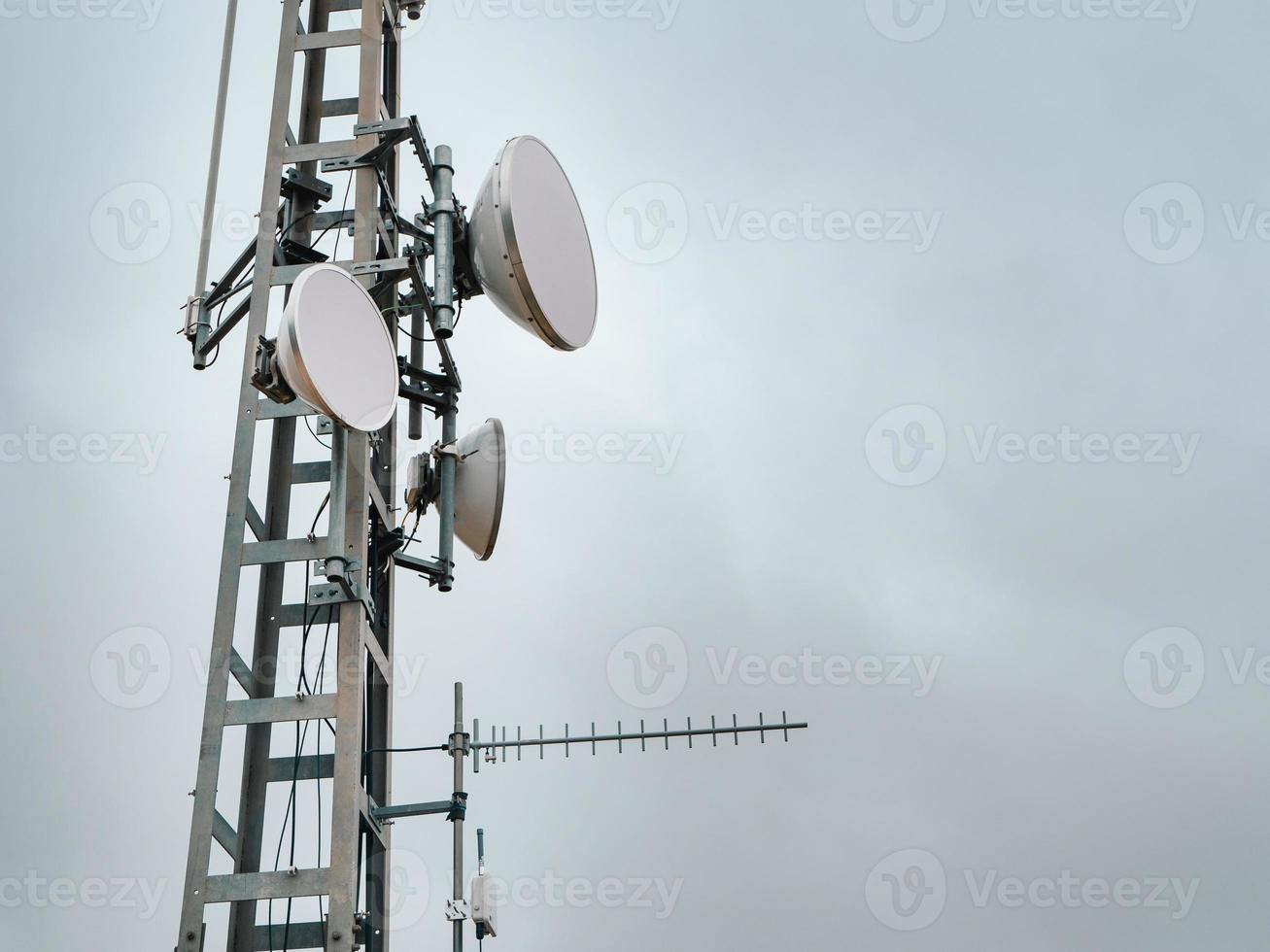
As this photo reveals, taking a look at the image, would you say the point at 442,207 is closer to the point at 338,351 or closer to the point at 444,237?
the point at 444,237

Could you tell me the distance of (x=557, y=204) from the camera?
8148 mm

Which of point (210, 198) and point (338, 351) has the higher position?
point (210, 198)

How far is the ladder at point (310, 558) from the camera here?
6.41 m

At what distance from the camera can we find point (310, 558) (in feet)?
22.4

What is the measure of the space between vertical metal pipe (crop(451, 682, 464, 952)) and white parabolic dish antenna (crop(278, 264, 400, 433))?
1.85 m

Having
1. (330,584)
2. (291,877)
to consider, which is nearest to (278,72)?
(330,584)

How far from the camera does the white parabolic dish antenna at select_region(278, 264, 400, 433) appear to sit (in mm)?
6180

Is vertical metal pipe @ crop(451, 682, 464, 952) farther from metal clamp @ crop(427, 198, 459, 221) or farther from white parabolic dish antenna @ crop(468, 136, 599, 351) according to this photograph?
metal clamp @ crop(427, 198, 459, 221)

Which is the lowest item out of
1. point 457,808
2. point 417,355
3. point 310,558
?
point 457,808

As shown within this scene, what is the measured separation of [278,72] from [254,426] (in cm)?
A: 207

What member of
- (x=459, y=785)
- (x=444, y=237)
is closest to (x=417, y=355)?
(x=444, y=237)

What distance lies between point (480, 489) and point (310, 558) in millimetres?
1234

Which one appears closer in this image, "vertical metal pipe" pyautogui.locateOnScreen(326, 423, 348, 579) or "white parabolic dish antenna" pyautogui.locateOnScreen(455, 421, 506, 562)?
"vertical metal pipe" pyautogui.locateOnScreen(326, 423, 348, 579)

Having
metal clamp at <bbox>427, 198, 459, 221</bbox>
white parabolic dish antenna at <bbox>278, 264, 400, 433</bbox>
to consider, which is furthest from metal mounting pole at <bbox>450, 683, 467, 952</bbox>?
metal clamp at <bbox>427, 198, 459, 221</bbox>
